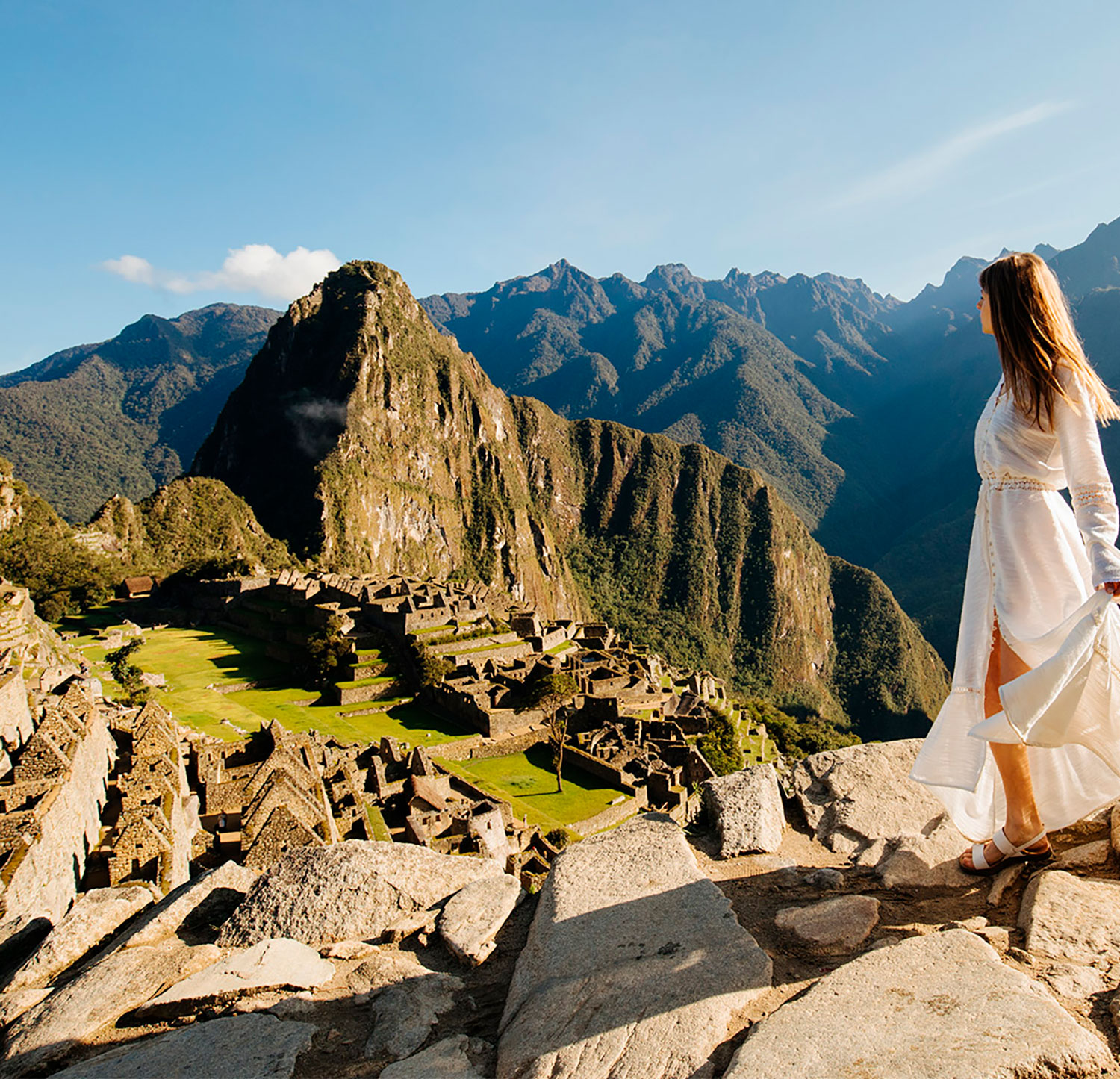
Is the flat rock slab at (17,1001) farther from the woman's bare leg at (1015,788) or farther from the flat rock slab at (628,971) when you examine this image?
the woman's bare leg at (1015,788)

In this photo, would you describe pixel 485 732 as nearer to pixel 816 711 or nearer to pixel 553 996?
pixel 553 996

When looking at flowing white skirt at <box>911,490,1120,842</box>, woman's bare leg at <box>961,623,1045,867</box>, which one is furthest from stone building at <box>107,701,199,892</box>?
woman's bare leg at <box>961,623,1045,867</box>

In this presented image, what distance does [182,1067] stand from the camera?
2.70m

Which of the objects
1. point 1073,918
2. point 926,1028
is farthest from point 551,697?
point 926,1028

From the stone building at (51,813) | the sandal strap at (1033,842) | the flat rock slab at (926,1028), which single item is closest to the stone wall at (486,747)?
the stone building at (51,813)

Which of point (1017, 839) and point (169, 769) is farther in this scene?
point (169, 769)

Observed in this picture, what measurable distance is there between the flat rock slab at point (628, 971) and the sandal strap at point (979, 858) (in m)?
1.41

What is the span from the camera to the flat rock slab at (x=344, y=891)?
12.6ft

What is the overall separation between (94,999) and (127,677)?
31873 mm

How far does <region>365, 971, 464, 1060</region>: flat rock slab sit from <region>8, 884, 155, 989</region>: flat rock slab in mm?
2058

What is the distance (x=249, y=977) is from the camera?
11.1 ft

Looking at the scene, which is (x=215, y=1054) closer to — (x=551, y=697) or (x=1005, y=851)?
(x=1005, y=851)

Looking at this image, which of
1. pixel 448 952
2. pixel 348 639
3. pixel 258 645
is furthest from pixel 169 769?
pixel 258 645

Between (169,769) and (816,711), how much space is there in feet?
407
